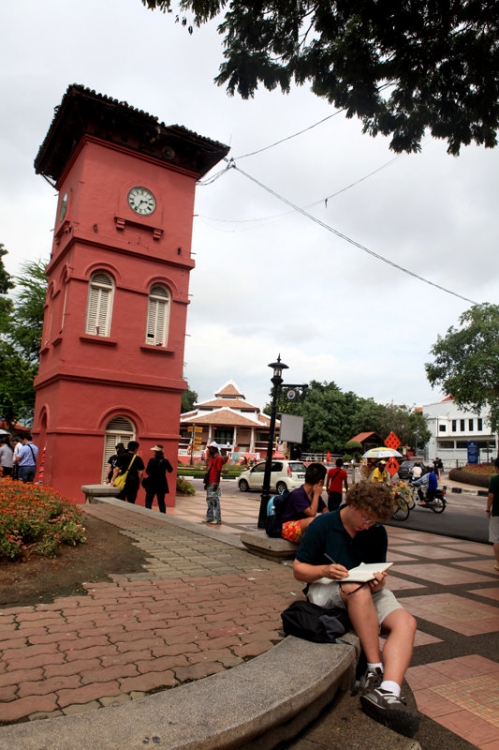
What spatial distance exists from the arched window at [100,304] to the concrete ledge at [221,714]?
497 inches

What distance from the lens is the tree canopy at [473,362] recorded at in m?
37.4

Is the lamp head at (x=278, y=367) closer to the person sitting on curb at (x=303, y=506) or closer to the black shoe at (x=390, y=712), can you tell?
the person sitting on curb at (x=303, y=506)

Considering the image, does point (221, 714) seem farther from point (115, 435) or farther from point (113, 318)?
point (113, 318)

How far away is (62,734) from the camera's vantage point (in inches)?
78.2

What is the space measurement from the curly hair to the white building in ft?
206

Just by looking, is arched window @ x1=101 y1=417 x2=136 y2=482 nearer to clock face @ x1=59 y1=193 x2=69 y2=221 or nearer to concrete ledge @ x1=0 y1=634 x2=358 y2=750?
clock face @ x1=59 y1=193 x2=69 y2=221

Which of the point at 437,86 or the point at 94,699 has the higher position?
the point at 437,86

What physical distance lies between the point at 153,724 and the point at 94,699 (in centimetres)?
63

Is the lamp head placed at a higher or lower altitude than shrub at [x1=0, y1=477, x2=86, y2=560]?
higher

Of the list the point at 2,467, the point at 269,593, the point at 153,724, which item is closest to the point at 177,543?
the point at 269,593

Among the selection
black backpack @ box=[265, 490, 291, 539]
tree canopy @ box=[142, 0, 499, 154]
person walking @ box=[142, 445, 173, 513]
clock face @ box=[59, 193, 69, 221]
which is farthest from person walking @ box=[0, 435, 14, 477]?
tree canopy @ box=[142, 0, 499, 154]

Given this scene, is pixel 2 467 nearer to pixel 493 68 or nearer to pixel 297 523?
pixel 297 523

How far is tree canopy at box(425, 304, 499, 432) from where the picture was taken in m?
37.4

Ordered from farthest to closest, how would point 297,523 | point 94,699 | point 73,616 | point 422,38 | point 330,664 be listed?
1. point 297,523
2. point 422,38
3. point 73,616
4. point 330,664
5. point 94,699
